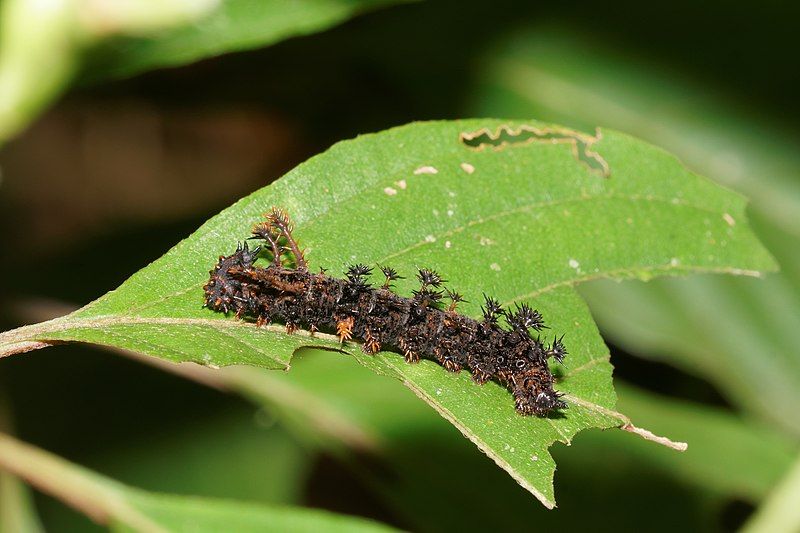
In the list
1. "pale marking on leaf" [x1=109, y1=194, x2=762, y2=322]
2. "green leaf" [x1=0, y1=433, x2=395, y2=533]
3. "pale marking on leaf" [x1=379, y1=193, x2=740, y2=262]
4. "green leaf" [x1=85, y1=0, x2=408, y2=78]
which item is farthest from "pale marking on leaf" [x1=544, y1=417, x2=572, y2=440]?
"green leaf" [x1=85, y1=0, x2=408, y2=78]

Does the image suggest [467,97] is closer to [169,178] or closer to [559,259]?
[559,259]

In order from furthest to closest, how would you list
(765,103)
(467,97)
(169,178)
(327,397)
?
(169,178), (467,97), (765,103), (327,397)

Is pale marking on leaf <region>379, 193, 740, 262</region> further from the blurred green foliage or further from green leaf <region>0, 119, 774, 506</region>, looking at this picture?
the blurred green foliage

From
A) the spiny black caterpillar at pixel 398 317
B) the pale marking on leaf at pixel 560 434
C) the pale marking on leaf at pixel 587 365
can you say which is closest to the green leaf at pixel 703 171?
the pale marking on leaf at pixel 587 365

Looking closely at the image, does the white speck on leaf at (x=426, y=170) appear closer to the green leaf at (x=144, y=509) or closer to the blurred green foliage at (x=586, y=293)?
the green leaf at (x=144, y=509)

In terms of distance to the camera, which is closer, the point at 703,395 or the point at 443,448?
the point at 443,448

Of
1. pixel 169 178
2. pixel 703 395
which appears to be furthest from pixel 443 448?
pixel 169 178
